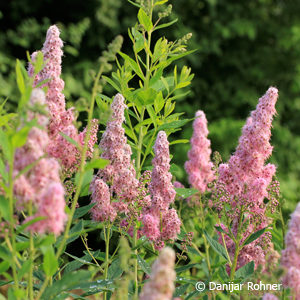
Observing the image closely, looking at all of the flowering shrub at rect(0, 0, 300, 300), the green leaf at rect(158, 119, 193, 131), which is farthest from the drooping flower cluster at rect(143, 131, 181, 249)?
Result: the green leaf at rect(158, 119, 193, 131)

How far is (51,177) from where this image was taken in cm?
125

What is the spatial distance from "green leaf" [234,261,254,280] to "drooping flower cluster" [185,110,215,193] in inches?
24.2

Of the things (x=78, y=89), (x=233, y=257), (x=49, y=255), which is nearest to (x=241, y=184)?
(x=233, y=257)

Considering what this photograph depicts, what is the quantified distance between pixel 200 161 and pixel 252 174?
624 mm

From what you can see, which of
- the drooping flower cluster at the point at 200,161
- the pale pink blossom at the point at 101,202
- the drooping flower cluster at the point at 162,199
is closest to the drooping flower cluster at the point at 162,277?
the pale pink blossom at the point at 101,202

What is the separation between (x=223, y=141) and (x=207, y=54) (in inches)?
63.8

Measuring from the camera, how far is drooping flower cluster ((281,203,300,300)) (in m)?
1.25

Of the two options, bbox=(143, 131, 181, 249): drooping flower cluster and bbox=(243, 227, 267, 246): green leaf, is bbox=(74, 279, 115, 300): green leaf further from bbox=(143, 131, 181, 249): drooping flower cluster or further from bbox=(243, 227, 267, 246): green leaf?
bbox=(243, 227, 267, 246): green leaf

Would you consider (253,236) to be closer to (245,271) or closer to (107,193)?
(245,271)

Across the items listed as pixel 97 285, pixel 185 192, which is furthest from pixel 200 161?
pixel 97 285

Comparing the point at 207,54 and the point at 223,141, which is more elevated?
the point at 207,54

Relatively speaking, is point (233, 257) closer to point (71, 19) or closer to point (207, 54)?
point (71, 19)

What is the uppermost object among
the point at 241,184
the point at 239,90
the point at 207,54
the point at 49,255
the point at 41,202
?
the point at 207,54

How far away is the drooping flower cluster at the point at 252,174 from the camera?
1.89 metres
